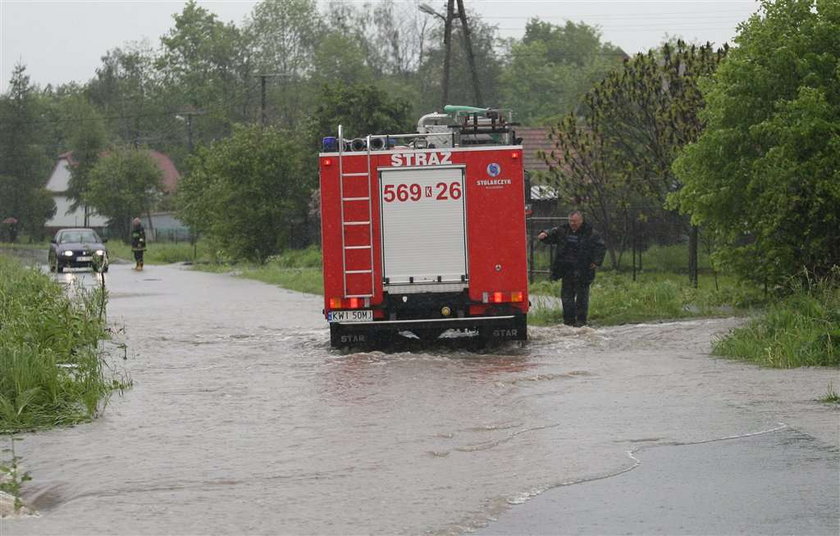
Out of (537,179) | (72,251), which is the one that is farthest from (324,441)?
(72,251)

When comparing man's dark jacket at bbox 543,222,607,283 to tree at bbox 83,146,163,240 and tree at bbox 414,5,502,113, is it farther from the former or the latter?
tree at bbox 83,146,163,240

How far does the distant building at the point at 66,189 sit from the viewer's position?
4176 inches

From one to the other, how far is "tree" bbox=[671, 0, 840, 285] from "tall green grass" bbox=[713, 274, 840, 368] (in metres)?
1.89

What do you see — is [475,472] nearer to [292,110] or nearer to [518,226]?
[518,226]

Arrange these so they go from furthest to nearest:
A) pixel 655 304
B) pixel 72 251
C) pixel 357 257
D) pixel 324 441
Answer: pixel 72 251, pixel 655 304, pixel 357 257, pixel 324 441

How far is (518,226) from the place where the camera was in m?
15.7

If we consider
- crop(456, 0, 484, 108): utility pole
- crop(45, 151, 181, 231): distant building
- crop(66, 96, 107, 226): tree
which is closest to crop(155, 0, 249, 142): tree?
crop(45, 151, 181, 231): distant building

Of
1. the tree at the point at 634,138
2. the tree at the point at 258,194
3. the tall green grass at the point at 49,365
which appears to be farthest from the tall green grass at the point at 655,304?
the tree at the point at 258,194

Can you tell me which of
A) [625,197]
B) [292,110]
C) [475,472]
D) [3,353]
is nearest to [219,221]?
[625,197]

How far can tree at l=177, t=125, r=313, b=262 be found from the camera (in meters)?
46.5

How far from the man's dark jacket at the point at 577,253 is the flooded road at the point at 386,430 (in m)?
1.11

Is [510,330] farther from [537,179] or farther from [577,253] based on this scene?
[537,179]

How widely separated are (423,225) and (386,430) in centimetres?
577

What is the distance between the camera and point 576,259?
17.9 metres
